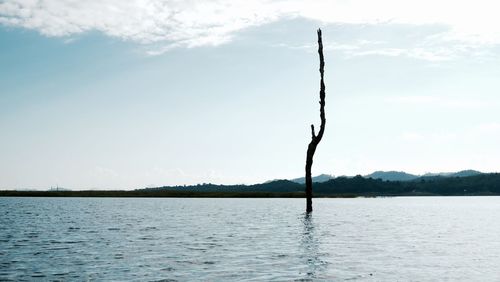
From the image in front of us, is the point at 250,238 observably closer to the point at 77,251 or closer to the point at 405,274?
the point at 77,251

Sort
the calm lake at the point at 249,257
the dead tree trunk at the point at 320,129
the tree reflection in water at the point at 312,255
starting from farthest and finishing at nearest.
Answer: the dead tree trunk at the point at 320,129
the tree reflection in water at the point at 312,255
the calm lake at the point at 249,257

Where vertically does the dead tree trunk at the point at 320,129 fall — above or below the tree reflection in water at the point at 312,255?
above

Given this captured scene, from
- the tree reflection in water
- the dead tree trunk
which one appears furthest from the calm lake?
the dead tree trunk

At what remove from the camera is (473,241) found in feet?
137

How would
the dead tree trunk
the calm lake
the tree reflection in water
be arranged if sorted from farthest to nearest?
the dead tree trunk, the tree reflection in water, the calm lake

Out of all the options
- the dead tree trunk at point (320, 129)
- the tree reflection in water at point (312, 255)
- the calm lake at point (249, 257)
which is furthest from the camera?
the dead tree trunk at point (320, 129)

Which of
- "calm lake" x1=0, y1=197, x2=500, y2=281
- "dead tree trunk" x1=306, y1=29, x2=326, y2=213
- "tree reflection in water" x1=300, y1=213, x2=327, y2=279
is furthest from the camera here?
"dead tree trunk" x1=306, y1=29, x2=326, y2=213

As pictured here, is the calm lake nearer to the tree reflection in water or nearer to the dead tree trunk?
the tree reflection in water

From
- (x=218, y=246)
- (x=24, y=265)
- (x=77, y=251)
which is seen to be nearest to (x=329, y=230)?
(x=218, y=246)

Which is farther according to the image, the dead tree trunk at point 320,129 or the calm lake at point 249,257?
the dead tree trunk at point 320,129

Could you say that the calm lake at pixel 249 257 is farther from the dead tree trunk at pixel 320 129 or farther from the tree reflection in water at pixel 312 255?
the dead tree trunk at pixel 320 129

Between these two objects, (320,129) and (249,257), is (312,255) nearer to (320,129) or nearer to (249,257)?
(249,257)

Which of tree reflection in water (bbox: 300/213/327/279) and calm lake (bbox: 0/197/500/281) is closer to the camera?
calm lake (bbox: 0/197/500/281)

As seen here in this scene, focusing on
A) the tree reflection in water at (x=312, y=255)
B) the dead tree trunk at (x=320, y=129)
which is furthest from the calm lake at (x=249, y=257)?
the dead tree trunk at (x=320, y=129)
